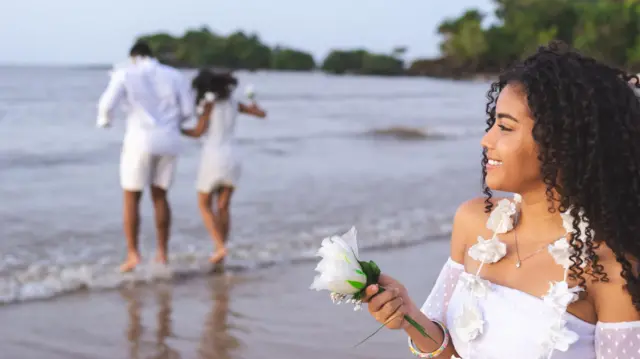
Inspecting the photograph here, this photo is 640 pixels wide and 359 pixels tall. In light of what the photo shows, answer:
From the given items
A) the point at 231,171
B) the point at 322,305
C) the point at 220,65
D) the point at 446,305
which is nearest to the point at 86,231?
the point at 231,171

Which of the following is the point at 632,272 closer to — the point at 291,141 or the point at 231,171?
the point at 231,171

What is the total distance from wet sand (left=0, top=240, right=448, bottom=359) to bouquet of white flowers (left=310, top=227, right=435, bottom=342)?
2.68 m

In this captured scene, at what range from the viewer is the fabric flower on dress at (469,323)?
2.26 m

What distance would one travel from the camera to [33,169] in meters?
14.4

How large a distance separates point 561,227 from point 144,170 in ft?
17.0

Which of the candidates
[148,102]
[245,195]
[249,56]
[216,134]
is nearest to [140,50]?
[148,102]

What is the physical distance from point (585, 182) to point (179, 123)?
5387mm

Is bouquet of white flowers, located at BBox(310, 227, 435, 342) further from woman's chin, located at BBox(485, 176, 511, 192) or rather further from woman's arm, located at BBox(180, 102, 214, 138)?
woman's arm, located at BBox(180, 102, 214, 138)

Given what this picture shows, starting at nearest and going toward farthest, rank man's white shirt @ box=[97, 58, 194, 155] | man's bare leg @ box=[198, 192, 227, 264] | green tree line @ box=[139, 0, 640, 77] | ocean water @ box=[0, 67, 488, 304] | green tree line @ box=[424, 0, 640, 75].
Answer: man's white shirt @ box=[97, 58, 194, 155]
man's bare leg @ box=[198, 192, 227, 264]
ocean water @ box=[0, 67, 488, 304]
green tree line @ box=[139, 0, 640, 77]
green tree line @ box=[424, 0, 640, 75]

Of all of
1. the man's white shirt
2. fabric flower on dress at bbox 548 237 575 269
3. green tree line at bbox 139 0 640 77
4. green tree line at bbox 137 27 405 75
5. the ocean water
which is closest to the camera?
fabric flower on dress at bbox 548 237 575 269

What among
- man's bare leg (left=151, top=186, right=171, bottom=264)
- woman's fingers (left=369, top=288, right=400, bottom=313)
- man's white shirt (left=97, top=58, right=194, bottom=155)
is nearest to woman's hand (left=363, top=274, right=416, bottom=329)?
woman's fingers (left=369, top=288, right=400, bottom=313)

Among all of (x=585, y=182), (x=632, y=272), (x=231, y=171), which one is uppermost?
(x=585, y=182)

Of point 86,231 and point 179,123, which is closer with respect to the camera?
point 179,123

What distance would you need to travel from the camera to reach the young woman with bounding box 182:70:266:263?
7.39m
